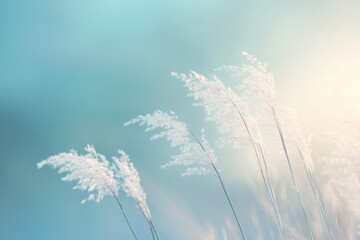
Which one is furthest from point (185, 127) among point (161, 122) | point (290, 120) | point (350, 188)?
point (350, 188)

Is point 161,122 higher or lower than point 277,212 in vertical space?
higher

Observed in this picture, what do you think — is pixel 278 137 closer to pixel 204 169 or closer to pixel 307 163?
pixel 307 163

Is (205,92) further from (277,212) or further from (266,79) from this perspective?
(277,212)

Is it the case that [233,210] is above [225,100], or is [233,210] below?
below

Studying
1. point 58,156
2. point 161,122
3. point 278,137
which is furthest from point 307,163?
point 58,156

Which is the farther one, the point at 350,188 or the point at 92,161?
the point at 92,161

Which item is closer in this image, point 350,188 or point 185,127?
point 350,188

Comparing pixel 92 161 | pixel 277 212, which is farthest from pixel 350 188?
pixel 92 161

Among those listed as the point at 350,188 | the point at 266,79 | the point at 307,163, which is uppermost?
the point at 266,79

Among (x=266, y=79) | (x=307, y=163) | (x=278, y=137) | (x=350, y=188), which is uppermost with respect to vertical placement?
(x=266, y=79)
